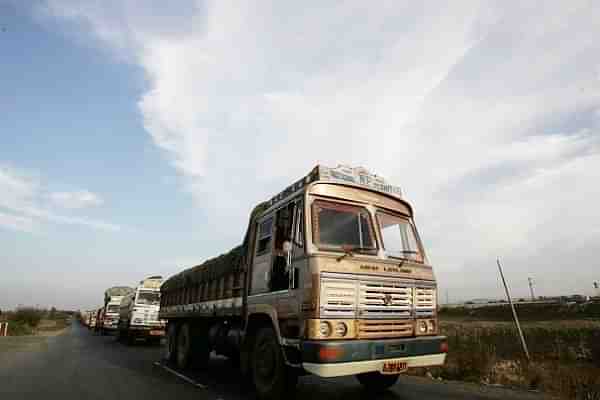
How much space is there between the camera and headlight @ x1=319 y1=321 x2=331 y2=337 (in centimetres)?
471

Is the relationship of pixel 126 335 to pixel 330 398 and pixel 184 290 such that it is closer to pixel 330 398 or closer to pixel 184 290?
pixel 184 290

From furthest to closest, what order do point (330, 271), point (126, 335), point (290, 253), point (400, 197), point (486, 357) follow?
point (126, 335), point (486, 357), point (400, 197), point (290, 253), point (330, 271)

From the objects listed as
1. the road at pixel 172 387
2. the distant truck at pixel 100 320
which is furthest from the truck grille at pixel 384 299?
the distant truck at pixel 100 320

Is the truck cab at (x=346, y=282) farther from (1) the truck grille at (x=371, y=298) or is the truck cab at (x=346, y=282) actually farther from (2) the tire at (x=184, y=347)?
(2) the tire at (x=184, y=347)

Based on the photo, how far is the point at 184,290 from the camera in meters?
10.5

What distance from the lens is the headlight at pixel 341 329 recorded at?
15.7ft

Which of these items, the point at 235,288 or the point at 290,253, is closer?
the point at 290,253

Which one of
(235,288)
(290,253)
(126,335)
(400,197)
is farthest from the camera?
(126,335)

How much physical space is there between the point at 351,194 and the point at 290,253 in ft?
4.36

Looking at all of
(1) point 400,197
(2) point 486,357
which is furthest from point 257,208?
(2) point 486,357

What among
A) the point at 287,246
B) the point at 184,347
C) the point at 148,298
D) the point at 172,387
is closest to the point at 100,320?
the point at 148,298

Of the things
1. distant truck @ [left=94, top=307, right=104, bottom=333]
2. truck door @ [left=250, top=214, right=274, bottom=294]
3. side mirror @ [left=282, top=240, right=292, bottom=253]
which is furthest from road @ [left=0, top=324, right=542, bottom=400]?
distant truck @ [left=94, top=307, right=104, bottom=333]

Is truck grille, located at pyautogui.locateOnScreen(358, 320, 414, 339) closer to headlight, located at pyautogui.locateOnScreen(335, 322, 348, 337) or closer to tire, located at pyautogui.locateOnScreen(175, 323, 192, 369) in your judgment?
headlight, located at pyautogui.locateOnScreen(335, 322, 348, 337)

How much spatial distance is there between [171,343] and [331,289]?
7.65 m
